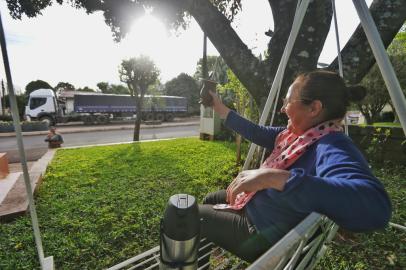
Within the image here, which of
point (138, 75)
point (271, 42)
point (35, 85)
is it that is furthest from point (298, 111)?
point (35, 85)

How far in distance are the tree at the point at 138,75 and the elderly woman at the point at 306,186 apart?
38.7ft

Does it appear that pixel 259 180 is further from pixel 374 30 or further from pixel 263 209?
pixel 374 30

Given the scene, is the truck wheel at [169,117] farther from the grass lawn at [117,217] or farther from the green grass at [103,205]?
the grass lawn at [117,217]

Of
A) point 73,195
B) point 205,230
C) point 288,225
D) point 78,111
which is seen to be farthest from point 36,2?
point 78,111

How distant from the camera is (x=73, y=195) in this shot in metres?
4.01

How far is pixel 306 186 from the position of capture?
0.92m

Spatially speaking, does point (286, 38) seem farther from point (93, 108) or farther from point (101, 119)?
point (93, 108)

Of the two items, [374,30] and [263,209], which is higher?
[374,30]

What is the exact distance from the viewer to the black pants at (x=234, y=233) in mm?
1313

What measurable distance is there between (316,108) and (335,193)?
54 cm

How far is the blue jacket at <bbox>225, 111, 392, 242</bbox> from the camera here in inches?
34.3

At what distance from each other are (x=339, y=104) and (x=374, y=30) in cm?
37

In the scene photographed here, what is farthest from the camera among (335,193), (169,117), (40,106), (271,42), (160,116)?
(169,117)

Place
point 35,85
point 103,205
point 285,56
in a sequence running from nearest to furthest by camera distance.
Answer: point 285,56, point 103,205, point 35,85
